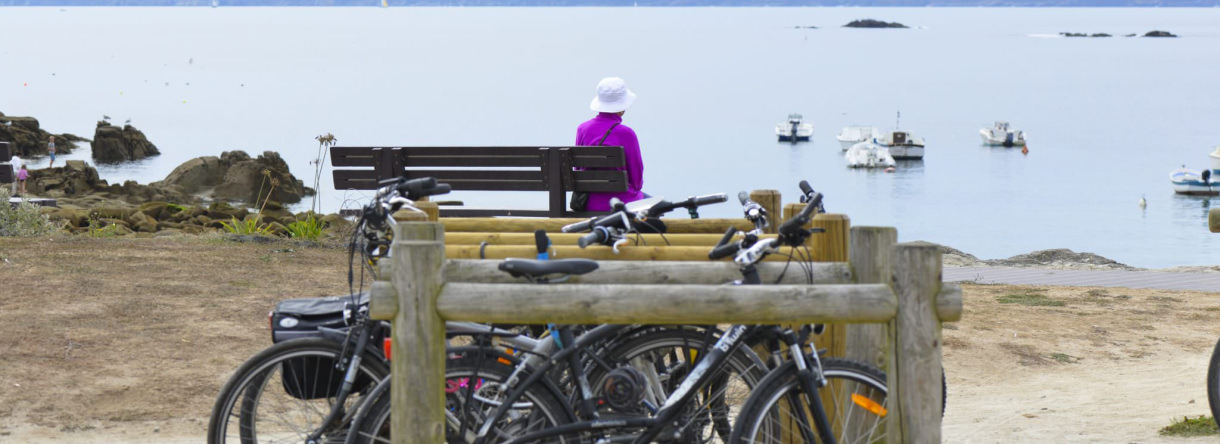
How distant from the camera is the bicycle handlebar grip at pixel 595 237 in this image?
4.68 meters

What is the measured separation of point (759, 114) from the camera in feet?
264

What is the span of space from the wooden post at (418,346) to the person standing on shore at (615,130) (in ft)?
13.3

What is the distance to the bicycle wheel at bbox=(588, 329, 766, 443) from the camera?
4.67m

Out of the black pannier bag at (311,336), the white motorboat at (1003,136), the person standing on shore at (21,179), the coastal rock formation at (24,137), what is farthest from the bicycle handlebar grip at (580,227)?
the white motorboat at (1003,136)

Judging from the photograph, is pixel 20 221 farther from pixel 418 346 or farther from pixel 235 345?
pixel 418 346

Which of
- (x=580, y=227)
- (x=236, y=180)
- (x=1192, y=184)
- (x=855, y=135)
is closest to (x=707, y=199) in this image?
(x=580, y=227)

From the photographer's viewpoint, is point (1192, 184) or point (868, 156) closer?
point (1192, 184)

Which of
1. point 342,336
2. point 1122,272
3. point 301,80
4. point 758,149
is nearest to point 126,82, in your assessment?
point 301,80

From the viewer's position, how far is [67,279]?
10219mm

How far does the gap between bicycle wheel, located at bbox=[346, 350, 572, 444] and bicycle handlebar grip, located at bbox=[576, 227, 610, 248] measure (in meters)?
0.50

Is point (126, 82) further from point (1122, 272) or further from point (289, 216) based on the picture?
point (1122, 272)

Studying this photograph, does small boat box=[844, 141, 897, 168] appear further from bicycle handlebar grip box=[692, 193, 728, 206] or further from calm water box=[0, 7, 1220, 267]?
bicycle handlebar grip box=[692, 193, 728, 206]

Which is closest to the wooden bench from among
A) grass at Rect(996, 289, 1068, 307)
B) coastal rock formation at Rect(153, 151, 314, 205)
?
grass at Rect(996, 289, 1068, 307)

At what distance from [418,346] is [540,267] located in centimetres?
48
